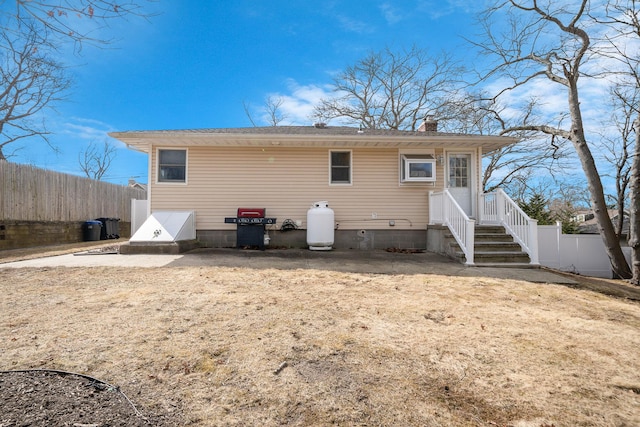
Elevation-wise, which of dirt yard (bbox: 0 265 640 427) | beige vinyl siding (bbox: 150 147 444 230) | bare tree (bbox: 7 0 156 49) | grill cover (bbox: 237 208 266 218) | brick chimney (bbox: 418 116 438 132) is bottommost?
dirt yard (bbox: 0 265 640 427)

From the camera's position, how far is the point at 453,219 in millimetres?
7680

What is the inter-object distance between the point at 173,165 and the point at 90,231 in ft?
22.4

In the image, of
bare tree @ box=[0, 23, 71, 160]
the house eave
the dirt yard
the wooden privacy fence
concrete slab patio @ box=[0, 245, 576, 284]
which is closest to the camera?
the dirt yard

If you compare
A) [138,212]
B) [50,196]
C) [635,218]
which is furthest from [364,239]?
[50,196]

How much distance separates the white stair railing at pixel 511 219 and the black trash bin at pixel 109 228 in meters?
14.6

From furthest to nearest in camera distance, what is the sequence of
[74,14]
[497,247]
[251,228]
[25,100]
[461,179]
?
[25,100], [461,179], [251,228], [497,247], [74,14]

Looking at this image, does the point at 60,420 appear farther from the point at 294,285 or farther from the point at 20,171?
the point at 20,171

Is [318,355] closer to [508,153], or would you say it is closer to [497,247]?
[497,247]

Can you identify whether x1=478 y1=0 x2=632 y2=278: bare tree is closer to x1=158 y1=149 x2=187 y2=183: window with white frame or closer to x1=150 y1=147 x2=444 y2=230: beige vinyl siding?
x1=150 y1=147 x2=444 y2=230: beige vinyl siding

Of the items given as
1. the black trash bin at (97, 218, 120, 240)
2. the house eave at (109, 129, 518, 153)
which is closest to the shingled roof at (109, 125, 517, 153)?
the house eave at (109, 129, 518, 153)

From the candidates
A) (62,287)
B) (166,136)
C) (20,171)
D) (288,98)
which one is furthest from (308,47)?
(62,287)

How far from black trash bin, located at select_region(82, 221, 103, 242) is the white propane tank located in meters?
9.92

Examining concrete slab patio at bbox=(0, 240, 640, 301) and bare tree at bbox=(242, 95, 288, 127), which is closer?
concrete slab patio at bbox=(0, 240, 640, 301)

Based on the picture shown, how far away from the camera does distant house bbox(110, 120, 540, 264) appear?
891 cm
